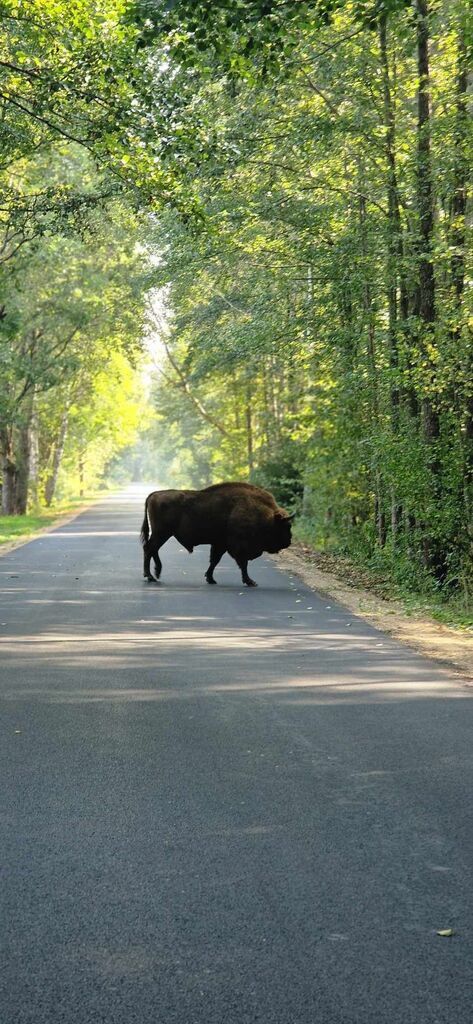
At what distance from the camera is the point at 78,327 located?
44031mm

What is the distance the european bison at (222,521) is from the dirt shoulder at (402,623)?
46.2 inches

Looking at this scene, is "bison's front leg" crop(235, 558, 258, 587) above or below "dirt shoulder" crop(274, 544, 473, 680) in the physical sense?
above

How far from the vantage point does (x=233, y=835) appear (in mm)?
5621

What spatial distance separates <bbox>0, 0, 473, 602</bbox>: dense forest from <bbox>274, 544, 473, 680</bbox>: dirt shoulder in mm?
1141

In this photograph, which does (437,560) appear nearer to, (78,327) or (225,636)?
(225,636)

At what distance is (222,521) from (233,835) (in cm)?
1354

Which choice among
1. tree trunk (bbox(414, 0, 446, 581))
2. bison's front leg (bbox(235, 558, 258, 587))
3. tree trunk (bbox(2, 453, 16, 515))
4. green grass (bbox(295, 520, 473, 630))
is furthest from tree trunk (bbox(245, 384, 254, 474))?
tree trunk (bbox(414, 0, 446, 581))

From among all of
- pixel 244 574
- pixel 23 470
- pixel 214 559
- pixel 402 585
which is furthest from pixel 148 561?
pixel 23 470

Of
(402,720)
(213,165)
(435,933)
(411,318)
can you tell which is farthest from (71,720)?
(213,165)

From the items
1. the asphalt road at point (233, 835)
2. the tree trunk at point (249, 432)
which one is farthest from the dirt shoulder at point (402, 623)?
the tree trunk at point (249, 432)

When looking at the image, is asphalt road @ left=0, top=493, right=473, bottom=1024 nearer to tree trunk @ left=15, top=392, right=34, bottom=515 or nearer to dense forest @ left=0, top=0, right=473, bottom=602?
dense forest @ left=0, top=0, right=473, bottom=602

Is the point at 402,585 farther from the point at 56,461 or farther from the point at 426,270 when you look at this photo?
the point at 56,461

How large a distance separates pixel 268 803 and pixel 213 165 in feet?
44.7

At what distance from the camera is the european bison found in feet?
62.2
